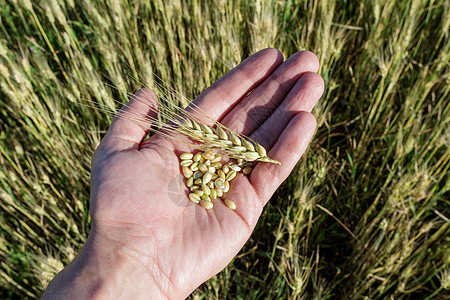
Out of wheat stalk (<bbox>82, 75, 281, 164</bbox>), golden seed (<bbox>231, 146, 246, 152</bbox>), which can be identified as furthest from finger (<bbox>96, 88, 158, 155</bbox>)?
golden seed (<bbox>231, 146, 246, 152</bbox>)

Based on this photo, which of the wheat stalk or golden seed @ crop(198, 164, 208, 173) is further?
golden seed @ crop(198, 164, 208, 173)

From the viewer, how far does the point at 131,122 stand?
180 cm

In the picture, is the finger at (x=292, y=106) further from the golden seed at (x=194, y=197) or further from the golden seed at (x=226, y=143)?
the golden seed at (x=194, y=197)

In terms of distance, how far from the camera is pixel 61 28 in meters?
2.86

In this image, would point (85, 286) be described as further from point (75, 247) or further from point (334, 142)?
point (334, 142)

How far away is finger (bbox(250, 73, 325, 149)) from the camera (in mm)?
1908

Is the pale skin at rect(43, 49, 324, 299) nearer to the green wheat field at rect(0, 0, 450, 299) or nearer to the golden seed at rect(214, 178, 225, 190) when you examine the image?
the golden seed at rect(214, 178, 225, 190)

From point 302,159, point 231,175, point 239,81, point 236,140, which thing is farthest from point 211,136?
point 302,159

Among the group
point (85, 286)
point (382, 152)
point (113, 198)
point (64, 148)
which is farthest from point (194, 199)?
point (382, 152)

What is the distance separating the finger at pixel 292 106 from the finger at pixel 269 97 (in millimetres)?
71

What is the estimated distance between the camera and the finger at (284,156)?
5.80 ft

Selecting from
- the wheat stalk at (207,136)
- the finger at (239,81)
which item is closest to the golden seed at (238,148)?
the wheat stalk at (207,136)

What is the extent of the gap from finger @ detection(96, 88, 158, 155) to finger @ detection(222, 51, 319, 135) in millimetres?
468

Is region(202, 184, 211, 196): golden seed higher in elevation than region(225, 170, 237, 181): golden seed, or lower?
higher
